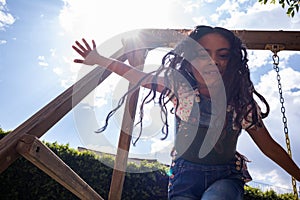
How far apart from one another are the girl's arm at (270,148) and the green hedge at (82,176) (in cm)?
321

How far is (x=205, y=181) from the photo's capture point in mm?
1556

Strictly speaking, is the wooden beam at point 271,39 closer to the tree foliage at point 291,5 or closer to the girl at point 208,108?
the tree foliage at point 291,5

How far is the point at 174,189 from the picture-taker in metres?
1.65

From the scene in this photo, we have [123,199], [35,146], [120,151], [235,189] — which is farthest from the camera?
[123,199]

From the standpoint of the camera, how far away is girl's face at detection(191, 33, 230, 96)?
1.73 metres

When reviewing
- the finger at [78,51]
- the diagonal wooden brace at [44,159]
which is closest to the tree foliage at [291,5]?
the finger at [78,51]

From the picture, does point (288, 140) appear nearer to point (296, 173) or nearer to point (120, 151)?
point (296, 173)

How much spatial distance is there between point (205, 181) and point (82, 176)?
3464 millimetres

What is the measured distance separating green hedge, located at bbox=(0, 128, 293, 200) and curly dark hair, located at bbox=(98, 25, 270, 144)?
10.1ft

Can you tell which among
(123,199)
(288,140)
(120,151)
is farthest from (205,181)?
(123,199)

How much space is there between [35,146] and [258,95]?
1205mm

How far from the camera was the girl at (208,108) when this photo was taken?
159cm

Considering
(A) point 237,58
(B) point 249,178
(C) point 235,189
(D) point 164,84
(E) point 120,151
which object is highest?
(A) point 237,58

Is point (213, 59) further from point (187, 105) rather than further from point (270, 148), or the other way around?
point (270, 148)
